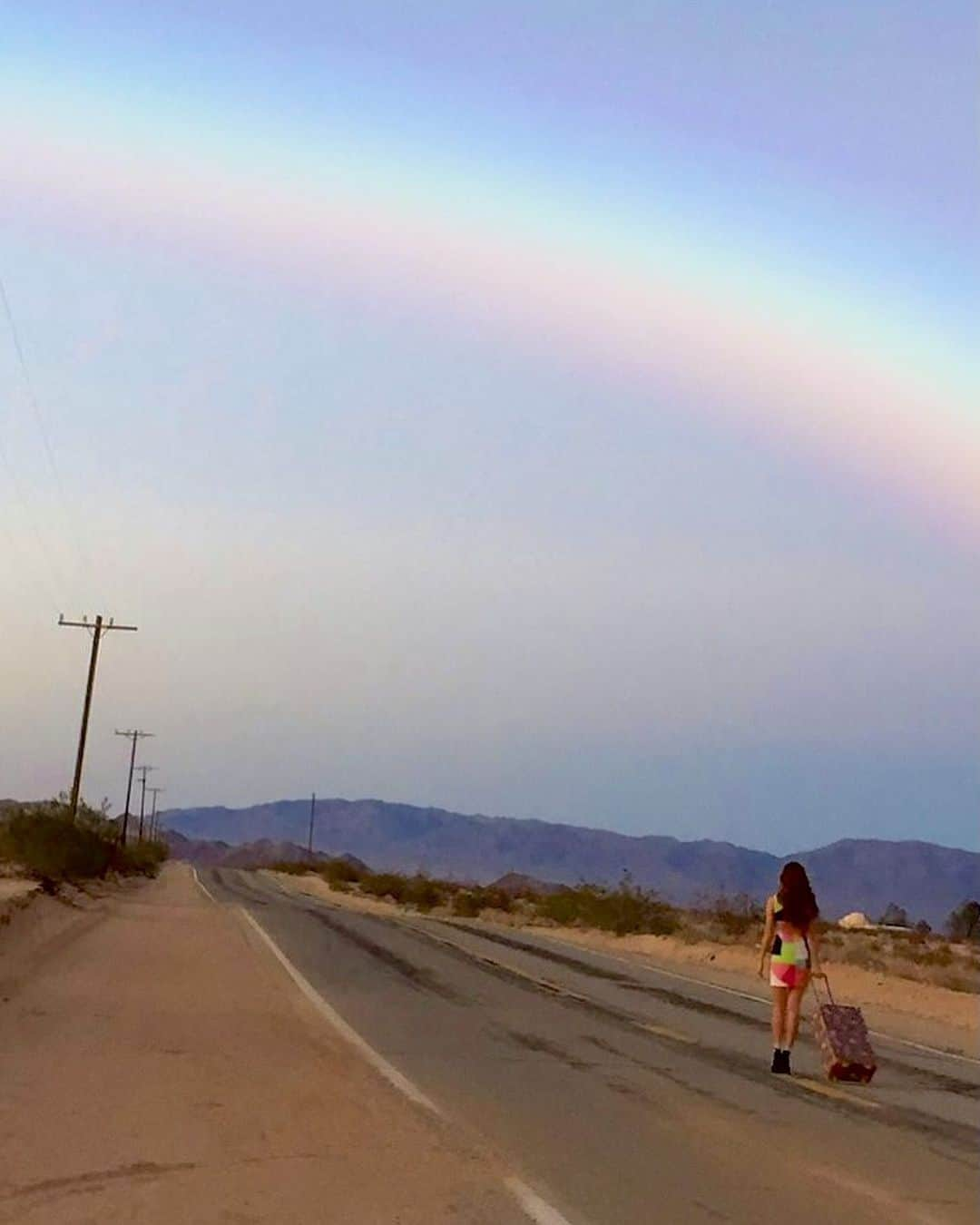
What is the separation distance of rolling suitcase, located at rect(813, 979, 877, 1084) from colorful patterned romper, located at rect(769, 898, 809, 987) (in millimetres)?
365

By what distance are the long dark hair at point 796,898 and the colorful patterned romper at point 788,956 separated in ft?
0.21

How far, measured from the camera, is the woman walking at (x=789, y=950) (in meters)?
15.7

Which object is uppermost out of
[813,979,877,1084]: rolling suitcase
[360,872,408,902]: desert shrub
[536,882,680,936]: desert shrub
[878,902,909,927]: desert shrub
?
[878,902,909,927]: desert shrub

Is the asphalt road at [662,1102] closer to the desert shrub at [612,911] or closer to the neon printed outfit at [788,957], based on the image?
the neon printed outfit at [788,957]

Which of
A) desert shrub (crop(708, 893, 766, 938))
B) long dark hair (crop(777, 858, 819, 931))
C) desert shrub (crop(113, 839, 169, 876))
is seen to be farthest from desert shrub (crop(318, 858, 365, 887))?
long dark hair (crop(777, 858, 819, 931))

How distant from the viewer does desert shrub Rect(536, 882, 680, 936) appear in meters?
49.1

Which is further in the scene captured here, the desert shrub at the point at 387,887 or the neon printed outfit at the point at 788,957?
the desert shrub at the point at 387,887

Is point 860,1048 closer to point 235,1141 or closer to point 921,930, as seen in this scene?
point 235,1141

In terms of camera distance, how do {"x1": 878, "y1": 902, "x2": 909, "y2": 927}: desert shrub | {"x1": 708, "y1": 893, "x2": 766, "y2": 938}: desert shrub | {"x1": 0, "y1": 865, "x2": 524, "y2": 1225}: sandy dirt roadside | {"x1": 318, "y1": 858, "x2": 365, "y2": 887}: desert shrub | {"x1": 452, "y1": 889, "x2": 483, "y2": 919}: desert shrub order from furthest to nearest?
{"x1": 318, "y1": 858, "x2": 365, "y2": 887}: desert shrub < {"x1": 878, "y1": 902, "x2": 909, "y2": 927}: desert shrub < {"x1": 452, "y1": 889, "x2": 483, "y2": 919}: desert shrub < {"x1": 708, "y1": 893, "x2": 766, "y2": 938}: desert shrub < {"x1": 0, "y1": 865, "x2": 524, "y2": 1225}: sandy dirt roadside

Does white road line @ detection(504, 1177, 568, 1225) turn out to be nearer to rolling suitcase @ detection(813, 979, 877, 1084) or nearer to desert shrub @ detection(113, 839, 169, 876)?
rolling suitcase @ detection(813, 979, 877, 1084)

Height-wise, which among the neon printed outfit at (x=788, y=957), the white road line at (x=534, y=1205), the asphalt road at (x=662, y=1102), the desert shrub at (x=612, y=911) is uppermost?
the desert shrub at (x=612, y=911)

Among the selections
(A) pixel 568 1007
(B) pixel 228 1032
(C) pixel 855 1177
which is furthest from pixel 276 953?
(C) pixel 855 1177

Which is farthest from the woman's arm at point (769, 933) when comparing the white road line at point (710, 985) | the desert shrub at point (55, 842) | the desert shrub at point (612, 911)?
the desert shrub at point (55, 842)

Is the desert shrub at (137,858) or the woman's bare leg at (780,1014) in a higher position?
the desert shrub at (137,858)
